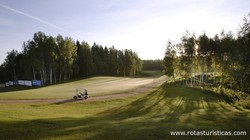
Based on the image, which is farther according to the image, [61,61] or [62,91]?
[61,61]

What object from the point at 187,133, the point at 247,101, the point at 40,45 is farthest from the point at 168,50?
the point at 187,133

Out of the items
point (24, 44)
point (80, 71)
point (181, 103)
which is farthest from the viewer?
point (80, 71)

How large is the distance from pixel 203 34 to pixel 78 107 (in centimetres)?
4762

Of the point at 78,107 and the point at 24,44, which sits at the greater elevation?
the point at 24,44

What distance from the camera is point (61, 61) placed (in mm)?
84812

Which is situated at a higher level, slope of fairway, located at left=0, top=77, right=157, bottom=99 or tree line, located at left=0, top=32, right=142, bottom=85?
tree line, located at left=0, top=32, right=142, bottom=85

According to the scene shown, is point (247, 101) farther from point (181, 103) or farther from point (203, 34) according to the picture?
point (203, 34)

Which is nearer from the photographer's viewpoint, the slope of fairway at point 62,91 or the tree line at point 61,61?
the slope of fairway at point 62,91

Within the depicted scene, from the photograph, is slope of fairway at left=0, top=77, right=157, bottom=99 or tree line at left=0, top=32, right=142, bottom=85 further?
tree line at left=0, top=32, right=142, bottom=85

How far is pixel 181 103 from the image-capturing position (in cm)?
3759

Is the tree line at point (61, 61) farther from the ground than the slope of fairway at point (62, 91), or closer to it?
farther from the ground

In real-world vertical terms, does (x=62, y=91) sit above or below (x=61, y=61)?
below

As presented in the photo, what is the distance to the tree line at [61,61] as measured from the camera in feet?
266

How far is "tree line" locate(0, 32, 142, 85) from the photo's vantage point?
266 ft
